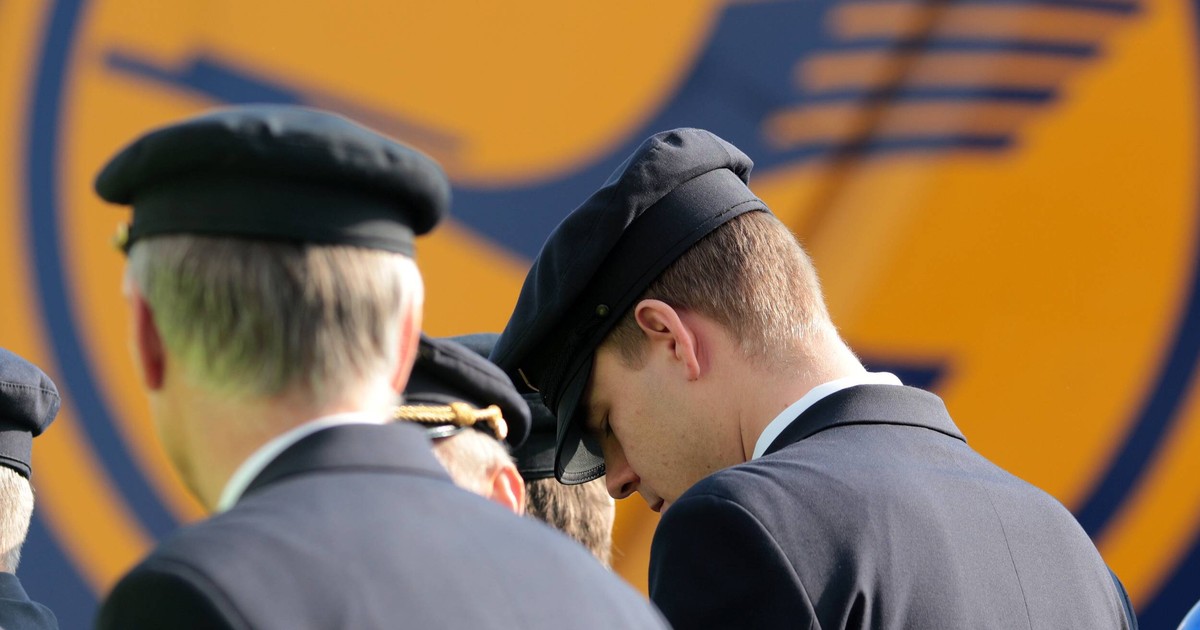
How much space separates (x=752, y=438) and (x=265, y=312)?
0.64 m

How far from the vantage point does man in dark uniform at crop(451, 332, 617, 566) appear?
1.80 meters

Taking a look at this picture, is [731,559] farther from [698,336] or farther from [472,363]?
[472,363]

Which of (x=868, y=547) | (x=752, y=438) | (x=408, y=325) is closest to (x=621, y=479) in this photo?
(x=752, y=438)

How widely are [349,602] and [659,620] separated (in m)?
0.23

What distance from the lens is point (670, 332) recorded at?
1.42 meters

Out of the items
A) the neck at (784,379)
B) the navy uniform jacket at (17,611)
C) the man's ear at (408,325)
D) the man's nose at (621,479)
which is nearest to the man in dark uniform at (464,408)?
the man's nose at (621,479)

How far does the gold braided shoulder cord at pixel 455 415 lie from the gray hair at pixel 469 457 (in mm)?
15

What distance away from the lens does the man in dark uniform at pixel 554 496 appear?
180 cm

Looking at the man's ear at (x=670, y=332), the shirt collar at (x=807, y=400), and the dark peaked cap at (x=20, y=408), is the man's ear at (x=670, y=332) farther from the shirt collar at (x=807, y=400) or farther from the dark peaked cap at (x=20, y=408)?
the dark peaked cap at (x=20, y=408)

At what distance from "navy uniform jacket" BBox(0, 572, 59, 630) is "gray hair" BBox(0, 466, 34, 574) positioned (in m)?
0.03

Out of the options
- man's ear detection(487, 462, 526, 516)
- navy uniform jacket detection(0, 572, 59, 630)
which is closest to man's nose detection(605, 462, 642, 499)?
man's ear detection(487, 462, 526, 516)

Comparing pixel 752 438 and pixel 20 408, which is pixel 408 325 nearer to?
pixel 752 438

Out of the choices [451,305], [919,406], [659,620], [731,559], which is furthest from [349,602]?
[451,305]

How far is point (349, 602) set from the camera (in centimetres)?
73
